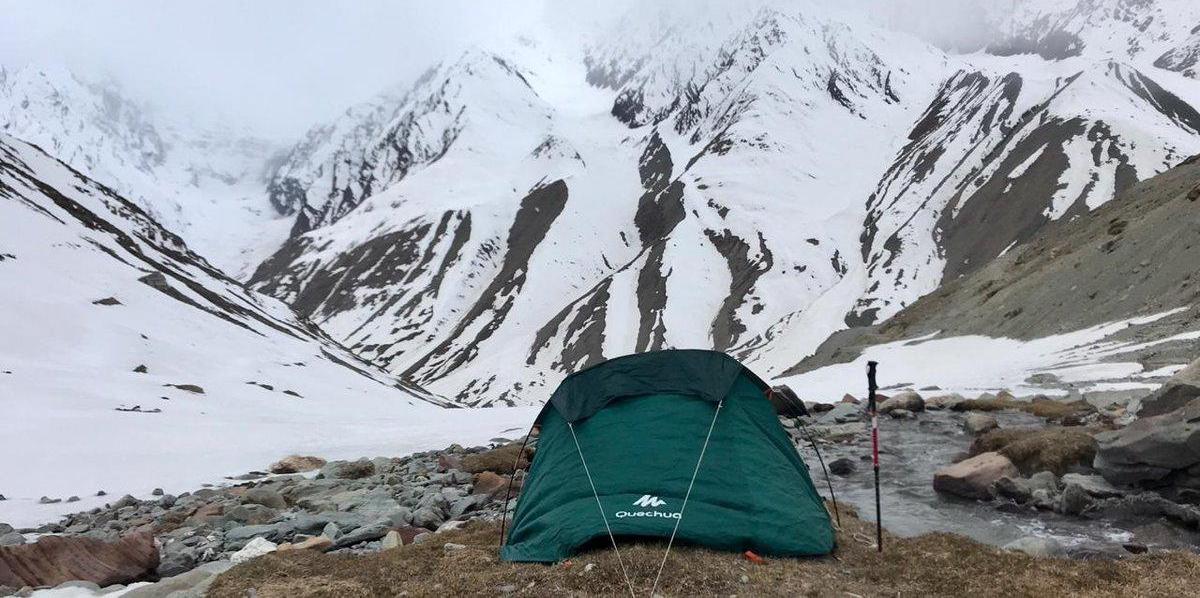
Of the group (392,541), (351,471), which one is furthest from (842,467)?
(351,471)

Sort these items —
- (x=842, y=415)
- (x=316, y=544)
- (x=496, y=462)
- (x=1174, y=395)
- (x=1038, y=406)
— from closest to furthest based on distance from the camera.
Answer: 1. (x=316, y=544)
2. (x=1174, y=395)
3. (x=496, y=462)
4. (x=1038, y=406)
5. (x=842, y=415)

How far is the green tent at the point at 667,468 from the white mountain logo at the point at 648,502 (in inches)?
0.5

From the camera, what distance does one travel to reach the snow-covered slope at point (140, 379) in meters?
25.2

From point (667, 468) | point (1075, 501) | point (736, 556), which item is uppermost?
point (667, 468)

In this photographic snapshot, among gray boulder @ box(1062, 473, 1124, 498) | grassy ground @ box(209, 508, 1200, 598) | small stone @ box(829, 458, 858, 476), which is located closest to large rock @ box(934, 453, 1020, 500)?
gray boulder @ box(1062, 473, 1124, 498)

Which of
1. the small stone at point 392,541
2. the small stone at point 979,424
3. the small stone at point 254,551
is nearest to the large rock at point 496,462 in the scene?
the small stone at point 392,541

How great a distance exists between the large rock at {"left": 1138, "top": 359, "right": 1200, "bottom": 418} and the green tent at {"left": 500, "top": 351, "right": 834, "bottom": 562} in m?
9.17

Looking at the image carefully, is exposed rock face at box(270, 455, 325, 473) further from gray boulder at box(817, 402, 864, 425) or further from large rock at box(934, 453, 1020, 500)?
large rock at box(934, 453, 1020, 500)

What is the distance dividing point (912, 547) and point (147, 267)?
85.4 meters

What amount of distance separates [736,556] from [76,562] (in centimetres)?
891

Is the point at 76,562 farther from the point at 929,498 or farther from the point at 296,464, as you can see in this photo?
the point at 296,464

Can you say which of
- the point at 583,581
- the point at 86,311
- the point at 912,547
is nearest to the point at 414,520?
the point at 583,581

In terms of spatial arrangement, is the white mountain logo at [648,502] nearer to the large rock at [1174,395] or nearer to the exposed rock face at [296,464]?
the large rock at [1174,395]

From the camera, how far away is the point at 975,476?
13.4 metres
